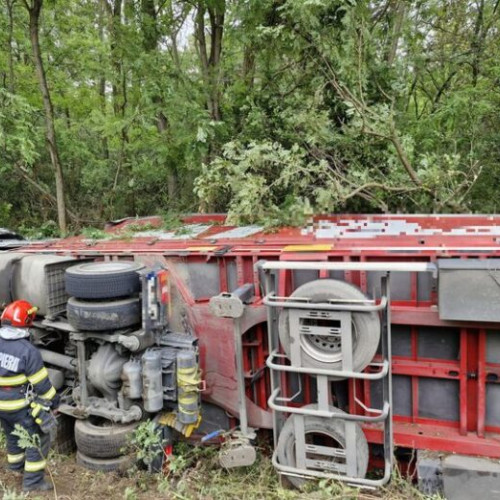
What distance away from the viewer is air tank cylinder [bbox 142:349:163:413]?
3.75m

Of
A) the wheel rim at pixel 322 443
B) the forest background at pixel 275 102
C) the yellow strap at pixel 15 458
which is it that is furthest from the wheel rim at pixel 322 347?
the yellow strap at pixel 15 458

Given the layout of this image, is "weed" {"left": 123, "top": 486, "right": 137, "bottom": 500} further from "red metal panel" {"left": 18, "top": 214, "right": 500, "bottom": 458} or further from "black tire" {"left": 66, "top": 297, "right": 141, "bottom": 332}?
"black tire" {"left": 66, "top": 297, "right": 141, "bottom": 332}

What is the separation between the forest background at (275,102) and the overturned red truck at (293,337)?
140cm

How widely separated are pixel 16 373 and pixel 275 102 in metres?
5.20

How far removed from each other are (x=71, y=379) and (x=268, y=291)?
2.48 meters

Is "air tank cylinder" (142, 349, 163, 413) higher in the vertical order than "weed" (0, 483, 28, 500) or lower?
higher

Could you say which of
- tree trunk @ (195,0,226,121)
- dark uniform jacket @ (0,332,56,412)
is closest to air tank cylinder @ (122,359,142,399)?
dark uniform jacket @ (0,332,56,412)

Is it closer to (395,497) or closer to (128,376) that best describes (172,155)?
(128,376)

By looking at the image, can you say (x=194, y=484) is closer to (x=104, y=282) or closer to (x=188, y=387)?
(x=188, y=387)

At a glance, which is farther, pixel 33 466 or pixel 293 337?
pixel 33 466

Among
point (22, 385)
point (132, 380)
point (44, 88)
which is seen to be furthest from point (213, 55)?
point (22, 385)

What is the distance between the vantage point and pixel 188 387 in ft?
12.3

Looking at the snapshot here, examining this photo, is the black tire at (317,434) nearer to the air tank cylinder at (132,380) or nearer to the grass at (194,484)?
the grass at (194,484)

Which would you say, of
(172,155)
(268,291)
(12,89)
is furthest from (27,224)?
(268,291)
